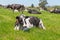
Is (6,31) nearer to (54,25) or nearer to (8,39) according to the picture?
(8,39)

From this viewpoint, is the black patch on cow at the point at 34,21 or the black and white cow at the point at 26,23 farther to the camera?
the black patch on cow at the point at 34,21

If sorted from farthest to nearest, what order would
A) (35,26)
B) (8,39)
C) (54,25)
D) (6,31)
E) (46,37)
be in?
(54,25), (35,26), (6,31), (46,37), (8,39)

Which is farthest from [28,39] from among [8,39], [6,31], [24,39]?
[6,31]

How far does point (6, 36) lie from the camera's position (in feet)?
58.8

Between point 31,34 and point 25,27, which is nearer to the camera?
point 31,34

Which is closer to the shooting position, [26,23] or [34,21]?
[26,23]

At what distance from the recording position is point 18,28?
20688 mm

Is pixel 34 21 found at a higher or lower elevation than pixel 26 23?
higher

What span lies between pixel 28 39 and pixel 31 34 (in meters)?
1.26

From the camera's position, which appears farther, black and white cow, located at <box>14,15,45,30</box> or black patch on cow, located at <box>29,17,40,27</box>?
black patch on cow, located at <box>29,17,40,27</box>

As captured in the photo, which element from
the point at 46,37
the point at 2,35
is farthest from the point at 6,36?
the point at 46,37

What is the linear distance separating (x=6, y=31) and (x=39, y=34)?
10.4 feet

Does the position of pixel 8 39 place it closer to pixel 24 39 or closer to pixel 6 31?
pixel 24 39

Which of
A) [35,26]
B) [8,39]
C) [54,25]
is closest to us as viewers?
[8,39]
